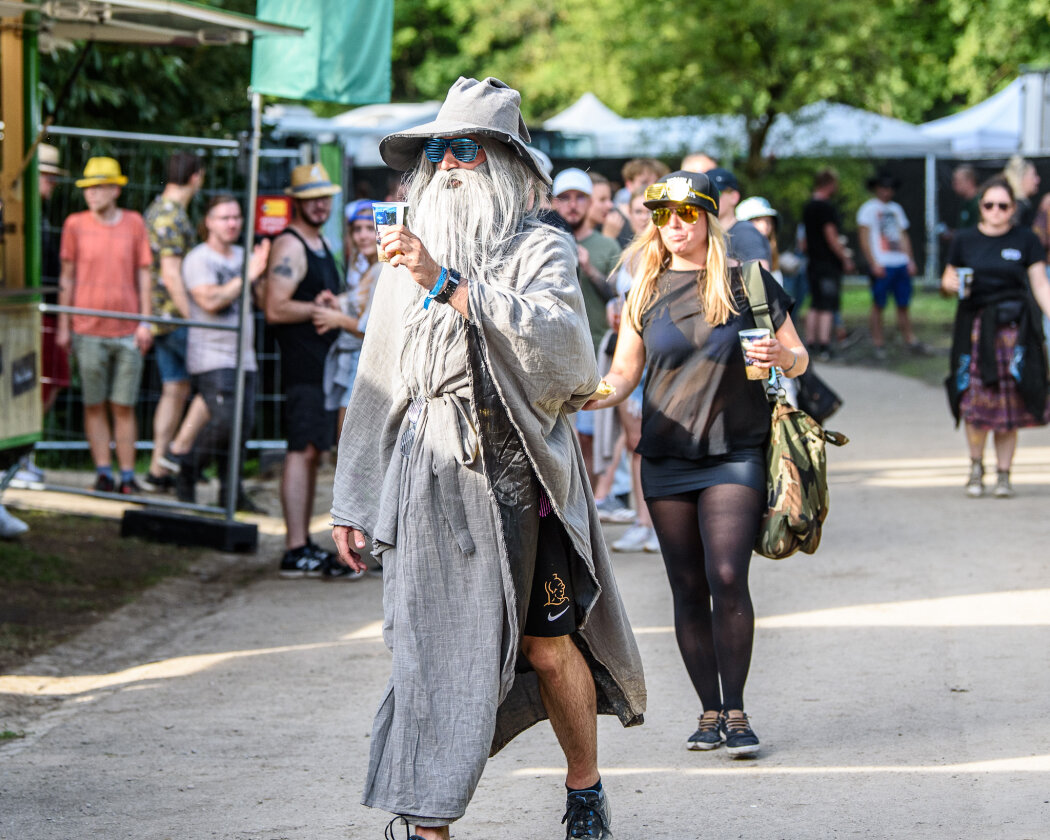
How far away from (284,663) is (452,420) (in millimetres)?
2737

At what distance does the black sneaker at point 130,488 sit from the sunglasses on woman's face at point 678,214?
5.17 meters

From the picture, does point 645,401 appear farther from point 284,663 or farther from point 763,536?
point 284,663

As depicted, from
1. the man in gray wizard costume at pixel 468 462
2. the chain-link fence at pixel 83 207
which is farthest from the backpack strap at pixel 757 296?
the chain-link fence at pixel 83 207

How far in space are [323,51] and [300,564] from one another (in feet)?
9.22

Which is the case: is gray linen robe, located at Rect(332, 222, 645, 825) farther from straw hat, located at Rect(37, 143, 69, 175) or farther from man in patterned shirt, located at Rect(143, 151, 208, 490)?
straw hat, located at Rect(37, 143, 69, 175)

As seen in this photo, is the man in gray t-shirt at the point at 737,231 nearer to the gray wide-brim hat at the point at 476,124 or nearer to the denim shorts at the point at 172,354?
the gray wide-brim hat at the point at 476,124

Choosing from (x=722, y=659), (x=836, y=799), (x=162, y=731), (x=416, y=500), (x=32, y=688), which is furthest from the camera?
(x=32, y=688)

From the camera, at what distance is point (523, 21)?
3550cm

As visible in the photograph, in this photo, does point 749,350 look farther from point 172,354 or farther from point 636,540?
point 172,354

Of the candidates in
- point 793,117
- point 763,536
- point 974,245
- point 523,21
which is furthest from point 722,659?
point 523,21

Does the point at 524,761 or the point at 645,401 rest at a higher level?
the point at 645,401

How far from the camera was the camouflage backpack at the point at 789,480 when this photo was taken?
477 centimetres

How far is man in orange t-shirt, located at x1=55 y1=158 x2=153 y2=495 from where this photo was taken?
29.8 feet

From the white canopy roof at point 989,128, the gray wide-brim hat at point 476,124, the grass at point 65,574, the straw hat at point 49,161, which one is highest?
the white canopy roof at point 989,128
